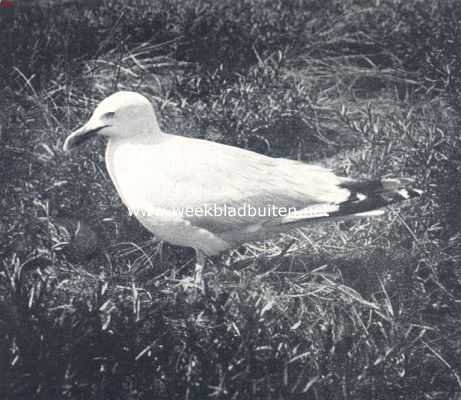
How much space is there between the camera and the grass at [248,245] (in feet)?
10.1

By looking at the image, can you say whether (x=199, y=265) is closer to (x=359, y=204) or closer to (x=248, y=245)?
(x=248, y=245)

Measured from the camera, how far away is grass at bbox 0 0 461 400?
3076mm

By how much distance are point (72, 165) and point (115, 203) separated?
387 mm

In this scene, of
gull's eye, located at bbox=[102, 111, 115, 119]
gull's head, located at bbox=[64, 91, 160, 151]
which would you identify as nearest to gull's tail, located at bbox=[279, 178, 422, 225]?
gull's head, located at bbox=[64, 91, 160, 151]

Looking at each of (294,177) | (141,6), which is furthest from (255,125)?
(141,6)

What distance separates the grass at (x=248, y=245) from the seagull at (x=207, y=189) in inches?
12.4

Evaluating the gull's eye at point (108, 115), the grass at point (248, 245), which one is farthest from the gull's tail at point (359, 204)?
the gull's eye at point (108, 115)

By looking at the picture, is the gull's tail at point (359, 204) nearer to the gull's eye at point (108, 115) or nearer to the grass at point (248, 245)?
the grass at point (248, 245)

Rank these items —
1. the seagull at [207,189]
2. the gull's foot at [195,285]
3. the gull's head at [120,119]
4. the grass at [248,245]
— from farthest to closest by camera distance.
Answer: the gull's head at [120,119] < the seagull at [207,189] < the gull's foot at [195,285] < the grass at [248,245]

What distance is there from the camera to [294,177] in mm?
3871

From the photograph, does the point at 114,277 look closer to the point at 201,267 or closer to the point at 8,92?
the point at 201,267

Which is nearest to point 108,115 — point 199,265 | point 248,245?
point 199,265

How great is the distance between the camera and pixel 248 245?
14.1ft

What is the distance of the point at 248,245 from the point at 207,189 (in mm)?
773
